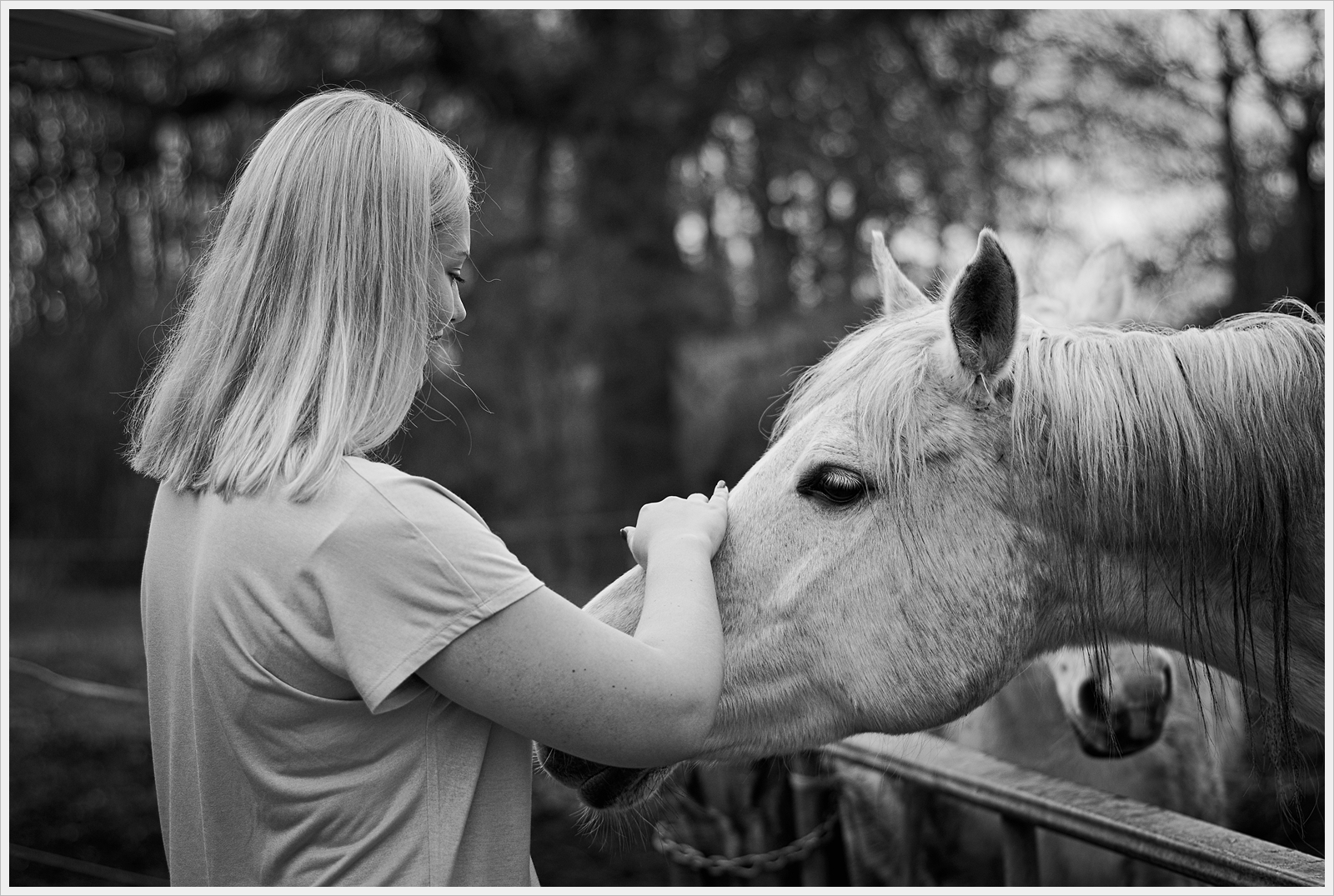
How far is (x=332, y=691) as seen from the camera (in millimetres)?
1181

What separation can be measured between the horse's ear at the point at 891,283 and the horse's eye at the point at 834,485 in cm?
55

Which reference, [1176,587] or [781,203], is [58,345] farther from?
[1176,587]

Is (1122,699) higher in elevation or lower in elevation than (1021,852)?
higher

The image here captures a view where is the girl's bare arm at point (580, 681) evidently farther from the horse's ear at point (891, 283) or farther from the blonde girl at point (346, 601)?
the horse's ear at point (891, 283)

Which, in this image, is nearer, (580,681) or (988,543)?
(580,681)

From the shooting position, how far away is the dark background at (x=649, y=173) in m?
7.74

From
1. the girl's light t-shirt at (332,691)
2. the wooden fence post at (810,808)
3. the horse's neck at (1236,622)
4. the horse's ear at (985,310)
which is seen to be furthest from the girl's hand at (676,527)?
the wooden fence post at (810,808)

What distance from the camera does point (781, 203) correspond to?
11.7m

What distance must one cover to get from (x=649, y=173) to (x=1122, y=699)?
7305 mm

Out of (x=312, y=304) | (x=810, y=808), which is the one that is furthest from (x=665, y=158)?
(x=312, y=304)

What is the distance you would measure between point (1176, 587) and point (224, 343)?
146 cm

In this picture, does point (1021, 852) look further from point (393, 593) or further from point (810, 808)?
point (393, 593)

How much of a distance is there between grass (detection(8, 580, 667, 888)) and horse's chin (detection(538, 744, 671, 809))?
0.87 meters

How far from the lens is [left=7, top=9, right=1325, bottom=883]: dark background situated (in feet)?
25.4
